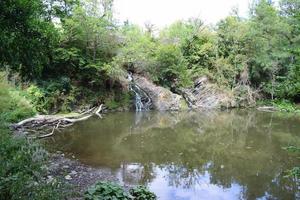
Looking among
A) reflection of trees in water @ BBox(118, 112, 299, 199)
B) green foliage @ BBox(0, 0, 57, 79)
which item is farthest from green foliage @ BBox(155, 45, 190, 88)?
green foliage @ BBox(0, 0, 57, 79)

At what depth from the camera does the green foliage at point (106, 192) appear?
18.0 ft

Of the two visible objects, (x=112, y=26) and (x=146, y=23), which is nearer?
(x=112, y=26)

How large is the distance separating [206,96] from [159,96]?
14.4ft

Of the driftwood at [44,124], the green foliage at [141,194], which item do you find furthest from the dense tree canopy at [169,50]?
the green foliage at [141,194]

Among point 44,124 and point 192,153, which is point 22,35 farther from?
point 44,124

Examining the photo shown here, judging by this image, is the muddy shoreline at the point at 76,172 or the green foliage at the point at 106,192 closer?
the green foliage at the point at 106,192

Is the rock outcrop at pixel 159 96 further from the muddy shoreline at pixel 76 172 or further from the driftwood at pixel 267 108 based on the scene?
the muddy shoreline at pixel 76 172

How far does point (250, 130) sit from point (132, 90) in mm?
8987

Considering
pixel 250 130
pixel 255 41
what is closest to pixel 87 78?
pixel 250 130

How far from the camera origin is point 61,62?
19.9 metres

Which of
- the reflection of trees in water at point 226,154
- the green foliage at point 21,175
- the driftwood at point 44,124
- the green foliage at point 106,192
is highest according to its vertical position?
the green foliage at point 21,175

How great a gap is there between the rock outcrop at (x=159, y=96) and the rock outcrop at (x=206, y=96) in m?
1.62

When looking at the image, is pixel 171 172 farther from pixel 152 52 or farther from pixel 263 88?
pixel 263 88

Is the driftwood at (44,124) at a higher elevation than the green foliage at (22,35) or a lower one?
lower
